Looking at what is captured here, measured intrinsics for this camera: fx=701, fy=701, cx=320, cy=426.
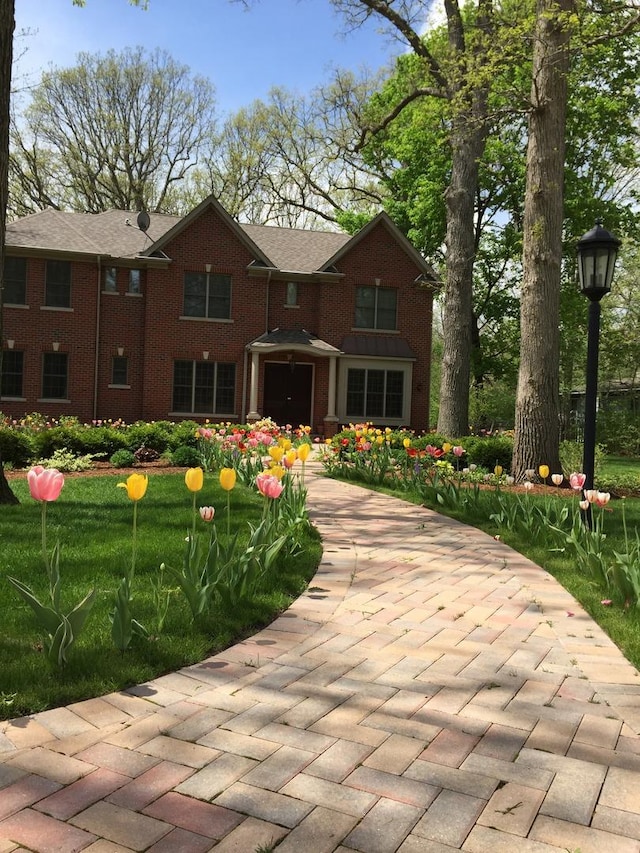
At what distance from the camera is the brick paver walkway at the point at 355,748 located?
227 cm

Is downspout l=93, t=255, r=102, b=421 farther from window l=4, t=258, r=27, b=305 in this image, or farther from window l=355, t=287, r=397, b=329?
window l=355, t=287, r=397, b=329

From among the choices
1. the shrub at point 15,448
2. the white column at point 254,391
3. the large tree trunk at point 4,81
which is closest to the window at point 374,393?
the white column at point 254,391

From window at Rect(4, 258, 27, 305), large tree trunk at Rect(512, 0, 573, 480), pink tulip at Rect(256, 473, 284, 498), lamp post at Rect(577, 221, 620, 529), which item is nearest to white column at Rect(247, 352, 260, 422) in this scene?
window at Rect(4, 258, 27, 305)

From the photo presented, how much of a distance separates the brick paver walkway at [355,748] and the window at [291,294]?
20.8 meters

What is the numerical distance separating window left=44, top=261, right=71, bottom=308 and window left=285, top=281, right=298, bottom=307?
Answer: 23.9 ft

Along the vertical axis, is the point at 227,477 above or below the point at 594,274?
below

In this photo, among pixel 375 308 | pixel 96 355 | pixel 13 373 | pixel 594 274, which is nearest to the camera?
pixel 594 274

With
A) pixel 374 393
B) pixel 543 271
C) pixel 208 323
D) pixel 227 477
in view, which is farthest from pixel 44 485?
pixel 374 393

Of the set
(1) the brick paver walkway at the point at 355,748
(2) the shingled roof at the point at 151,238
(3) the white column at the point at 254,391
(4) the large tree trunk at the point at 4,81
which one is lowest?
(1) the brick paver walkway at the point at 355,748

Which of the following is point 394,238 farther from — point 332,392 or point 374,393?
point 332,392

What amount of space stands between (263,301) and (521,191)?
35.4 feet

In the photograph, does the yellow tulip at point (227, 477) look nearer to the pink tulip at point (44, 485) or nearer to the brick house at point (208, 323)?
the pink tulip at point (44, 485)

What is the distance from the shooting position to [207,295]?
23719mm

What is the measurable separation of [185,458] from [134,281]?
473 inches
